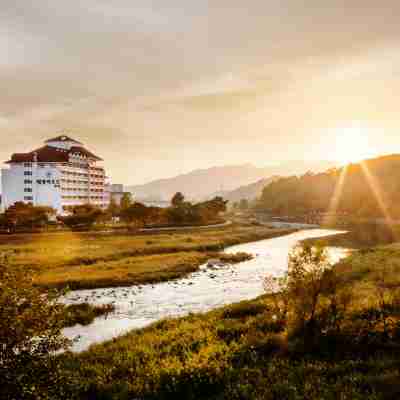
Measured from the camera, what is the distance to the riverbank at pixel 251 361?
15.8 metres

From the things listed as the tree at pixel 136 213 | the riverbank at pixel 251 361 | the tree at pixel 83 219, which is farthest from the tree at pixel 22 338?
the tree at pixel 136 213

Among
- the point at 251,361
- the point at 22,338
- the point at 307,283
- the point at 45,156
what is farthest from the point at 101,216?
the point at 22,338

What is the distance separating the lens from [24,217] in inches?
3858

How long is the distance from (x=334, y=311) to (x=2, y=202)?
154088mm

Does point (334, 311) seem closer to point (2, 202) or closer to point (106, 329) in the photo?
point (106, 329)

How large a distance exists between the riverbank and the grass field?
1703 centimetres

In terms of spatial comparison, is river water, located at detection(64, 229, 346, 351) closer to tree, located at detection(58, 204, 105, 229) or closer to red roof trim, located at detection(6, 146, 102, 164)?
tree, located at detection(58, 204, 105, 229)

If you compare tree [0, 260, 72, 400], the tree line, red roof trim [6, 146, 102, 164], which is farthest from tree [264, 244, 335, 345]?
red roof trim [6, 146, 102, 164]

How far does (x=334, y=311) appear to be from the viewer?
863 inches

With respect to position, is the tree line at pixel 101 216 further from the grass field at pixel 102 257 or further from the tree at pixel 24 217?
the grass field at pixel 102 257

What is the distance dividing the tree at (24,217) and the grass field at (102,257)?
1136cm

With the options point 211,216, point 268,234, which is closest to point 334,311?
point 268,234

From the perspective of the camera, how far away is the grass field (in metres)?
44.9

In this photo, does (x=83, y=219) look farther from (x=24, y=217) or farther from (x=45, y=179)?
(x=45, y=179)
